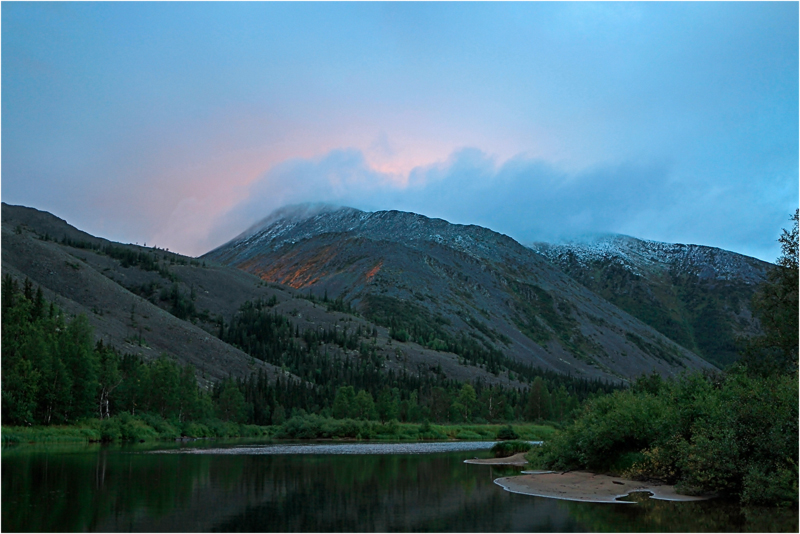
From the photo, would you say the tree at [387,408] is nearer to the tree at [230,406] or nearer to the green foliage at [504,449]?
the tree at [230,406]

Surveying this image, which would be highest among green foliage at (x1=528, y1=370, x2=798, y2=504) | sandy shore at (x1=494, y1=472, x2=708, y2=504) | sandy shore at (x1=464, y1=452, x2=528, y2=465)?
green foliage at (x1=528, y1=370, x2=798, y2=504)

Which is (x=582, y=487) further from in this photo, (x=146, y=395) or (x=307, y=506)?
(x=146, y=395)

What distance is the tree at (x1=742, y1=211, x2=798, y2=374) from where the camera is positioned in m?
34.9

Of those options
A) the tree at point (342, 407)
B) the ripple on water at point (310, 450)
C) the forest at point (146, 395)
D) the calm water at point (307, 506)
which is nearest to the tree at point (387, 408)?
the forest at point (146, 395)

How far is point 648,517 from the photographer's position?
21344mm

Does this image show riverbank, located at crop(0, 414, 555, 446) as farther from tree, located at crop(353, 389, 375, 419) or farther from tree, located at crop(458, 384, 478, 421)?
tree, located at crop(458, 384, 478, 421)

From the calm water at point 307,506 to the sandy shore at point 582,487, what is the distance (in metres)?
1.24

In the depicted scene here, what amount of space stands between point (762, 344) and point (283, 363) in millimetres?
165470

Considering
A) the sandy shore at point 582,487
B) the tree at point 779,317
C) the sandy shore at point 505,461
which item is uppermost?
the tree at point 779,317

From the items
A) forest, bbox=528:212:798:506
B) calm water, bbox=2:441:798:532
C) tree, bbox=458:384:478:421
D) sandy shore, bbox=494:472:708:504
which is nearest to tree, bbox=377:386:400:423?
tree, bbox=458:384:478:421

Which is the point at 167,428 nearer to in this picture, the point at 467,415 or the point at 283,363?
the point at 467,415

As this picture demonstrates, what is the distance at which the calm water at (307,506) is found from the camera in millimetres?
19234

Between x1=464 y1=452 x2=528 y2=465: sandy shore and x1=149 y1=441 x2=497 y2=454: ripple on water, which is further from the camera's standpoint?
x1=149 y1=441 x2=497 y2=454: ripple on water

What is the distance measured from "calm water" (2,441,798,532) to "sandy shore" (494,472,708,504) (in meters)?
1.24
